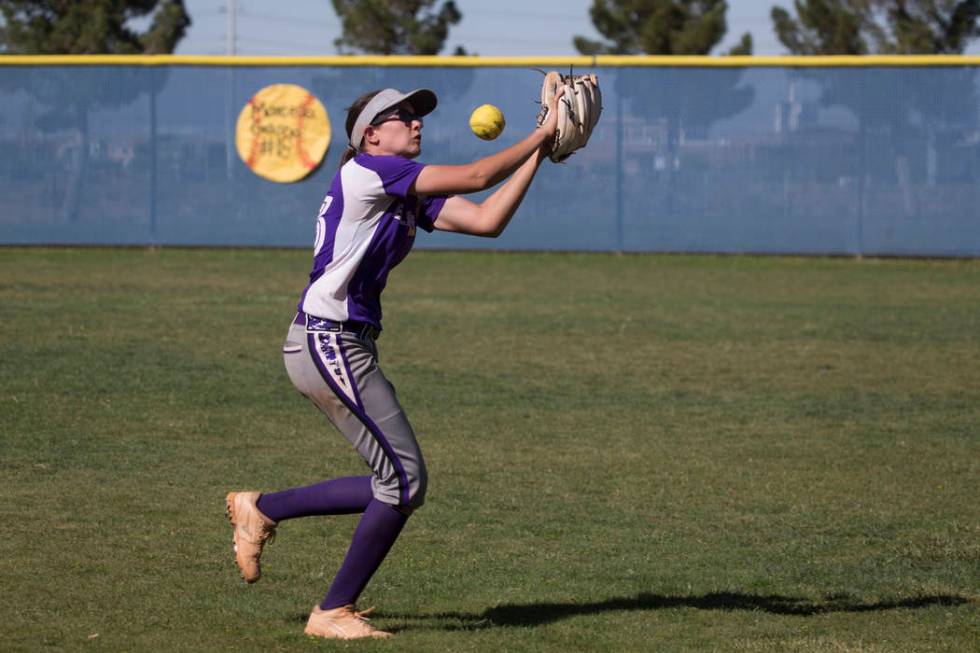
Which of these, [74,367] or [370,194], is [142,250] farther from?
[370,194]

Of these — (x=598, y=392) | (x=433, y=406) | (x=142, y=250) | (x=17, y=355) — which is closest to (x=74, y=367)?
(x=17, y=355)

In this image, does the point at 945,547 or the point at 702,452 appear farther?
the point at 702,452

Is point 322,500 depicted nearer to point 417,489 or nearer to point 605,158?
point 417,489

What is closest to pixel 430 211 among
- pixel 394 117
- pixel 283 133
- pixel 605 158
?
pixel 394 117

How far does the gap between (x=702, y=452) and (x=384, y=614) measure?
342 centimetres

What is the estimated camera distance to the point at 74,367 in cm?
1035

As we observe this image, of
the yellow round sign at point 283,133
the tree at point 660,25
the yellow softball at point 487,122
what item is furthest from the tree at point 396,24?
the yellow softball at point 487,122

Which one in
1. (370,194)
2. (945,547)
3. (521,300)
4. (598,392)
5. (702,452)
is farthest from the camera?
(521,300)

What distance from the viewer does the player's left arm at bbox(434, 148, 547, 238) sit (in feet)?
15.0

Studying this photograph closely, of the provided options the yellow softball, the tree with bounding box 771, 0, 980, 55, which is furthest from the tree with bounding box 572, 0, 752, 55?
the yellow softball

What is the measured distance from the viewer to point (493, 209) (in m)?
4.59

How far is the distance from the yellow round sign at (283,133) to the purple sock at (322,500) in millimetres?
17022

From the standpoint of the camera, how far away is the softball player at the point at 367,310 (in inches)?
182

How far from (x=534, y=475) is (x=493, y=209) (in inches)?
120
